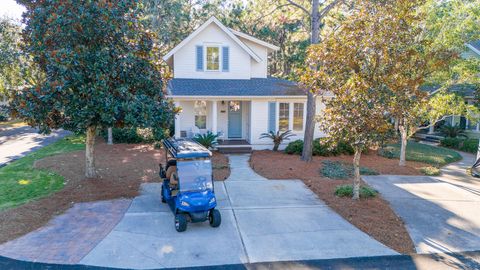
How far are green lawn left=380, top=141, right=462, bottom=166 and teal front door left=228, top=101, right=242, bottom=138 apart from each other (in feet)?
26.1

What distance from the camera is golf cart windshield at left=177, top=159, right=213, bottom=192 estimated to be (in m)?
8.02

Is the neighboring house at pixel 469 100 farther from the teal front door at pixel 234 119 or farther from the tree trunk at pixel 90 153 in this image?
the tree trunk at pixel 90 153

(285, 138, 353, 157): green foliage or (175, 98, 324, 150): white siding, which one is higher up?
(175, 98, 324, 150): white siding

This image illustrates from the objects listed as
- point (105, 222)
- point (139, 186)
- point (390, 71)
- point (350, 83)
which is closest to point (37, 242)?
point (105, 222)

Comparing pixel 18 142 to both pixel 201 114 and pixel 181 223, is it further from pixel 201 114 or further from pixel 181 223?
pixel 181 223

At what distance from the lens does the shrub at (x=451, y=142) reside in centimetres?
2062

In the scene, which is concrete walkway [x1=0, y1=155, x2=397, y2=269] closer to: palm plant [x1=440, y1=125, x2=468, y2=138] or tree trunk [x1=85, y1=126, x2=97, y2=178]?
tree trunk [x1=85, y1=126, x2=97, y2=178]

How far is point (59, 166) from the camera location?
44.1ft

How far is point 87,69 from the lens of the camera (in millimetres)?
9266

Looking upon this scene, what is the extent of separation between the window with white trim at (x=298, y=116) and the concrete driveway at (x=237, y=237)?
349 inches

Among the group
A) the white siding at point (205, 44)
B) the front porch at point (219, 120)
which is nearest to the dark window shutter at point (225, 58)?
the white siding at point (205, 44)

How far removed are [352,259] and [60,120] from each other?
8.71m

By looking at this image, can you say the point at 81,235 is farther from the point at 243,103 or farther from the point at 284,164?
the point at 243,103

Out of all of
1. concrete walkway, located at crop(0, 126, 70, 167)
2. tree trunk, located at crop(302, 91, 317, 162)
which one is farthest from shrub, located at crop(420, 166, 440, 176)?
concrete walkway, located at crop(0, 126, 70, 167)
